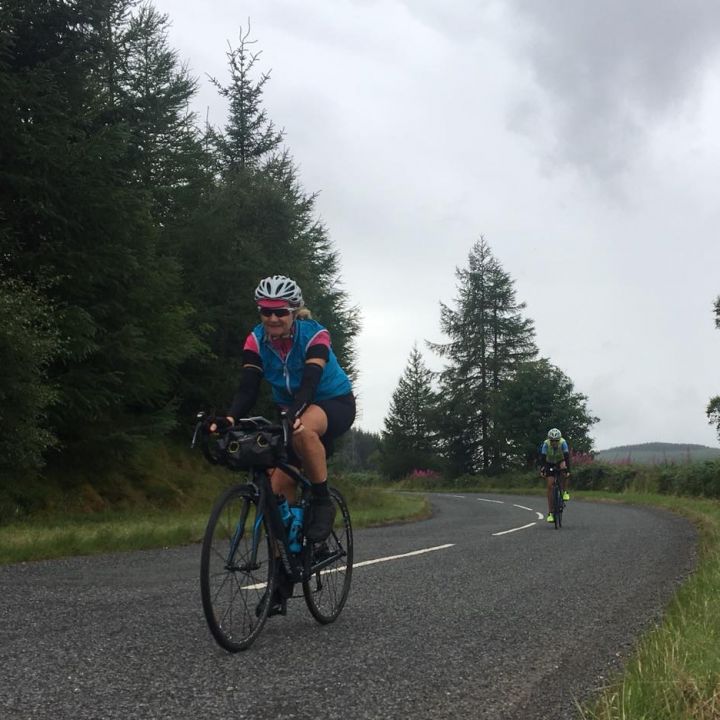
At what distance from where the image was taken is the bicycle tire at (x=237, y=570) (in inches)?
155

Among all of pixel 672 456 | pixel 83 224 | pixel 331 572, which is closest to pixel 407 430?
pixel 672 456

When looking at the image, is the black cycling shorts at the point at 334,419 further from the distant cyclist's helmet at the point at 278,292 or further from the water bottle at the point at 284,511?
the distant cyclist's helmet at the point at 278,292

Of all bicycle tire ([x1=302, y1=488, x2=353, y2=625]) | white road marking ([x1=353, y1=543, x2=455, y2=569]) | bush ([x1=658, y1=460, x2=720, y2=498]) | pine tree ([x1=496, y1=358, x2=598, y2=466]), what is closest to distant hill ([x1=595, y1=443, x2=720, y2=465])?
bush ([x1=658, y1=460, x2=720, y2=498])

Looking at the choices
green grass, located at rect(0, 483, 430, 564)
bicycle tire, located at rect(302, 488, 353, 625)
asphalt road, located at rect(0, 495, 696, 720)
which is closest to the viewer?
asphalt road, located at rect(0, 495, 696, 720)

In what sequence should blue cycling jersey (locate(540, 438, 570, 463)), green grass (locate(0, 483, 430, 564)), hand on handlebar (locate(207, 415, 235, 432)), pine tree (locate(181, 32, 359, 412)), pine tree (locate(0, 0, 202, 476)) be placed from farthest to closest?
pine tree (locate(181, 32, 359, 412)) < blue cycling jersey (locate(540, 438, 570, 463)) < pine tree (locate(0, 0, 202, 476)) < green grass (locate(0, 483, 430, 564)) < hand on handlebar (locate(207, 415, 235, 432))

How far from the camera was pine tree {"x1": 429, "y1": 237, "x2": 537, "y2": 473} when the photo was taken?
185ft

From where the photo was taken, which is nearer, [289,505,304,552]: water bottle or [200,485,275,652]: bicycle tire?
[200,485,275,652]: bicycle tire

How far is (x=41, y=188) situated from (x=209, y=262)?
28.9 feet

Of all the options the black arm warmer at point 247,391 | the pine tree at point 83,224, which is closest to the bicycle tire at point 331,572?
the black arm warmer at point 247,391

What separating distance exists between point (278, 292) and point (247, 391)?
2.13 ft

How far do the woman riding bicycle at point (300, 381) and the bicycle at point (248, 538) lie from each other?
0.11m

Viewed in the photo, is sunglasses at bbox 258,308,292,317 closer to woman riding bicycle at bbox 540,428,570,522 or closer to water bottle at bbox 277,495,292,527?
water bottle at bbox 277,495,292,527

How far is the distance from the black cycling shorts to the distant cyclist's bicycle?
36.8 feet

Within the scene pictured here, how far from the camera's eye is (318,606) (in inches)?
194
